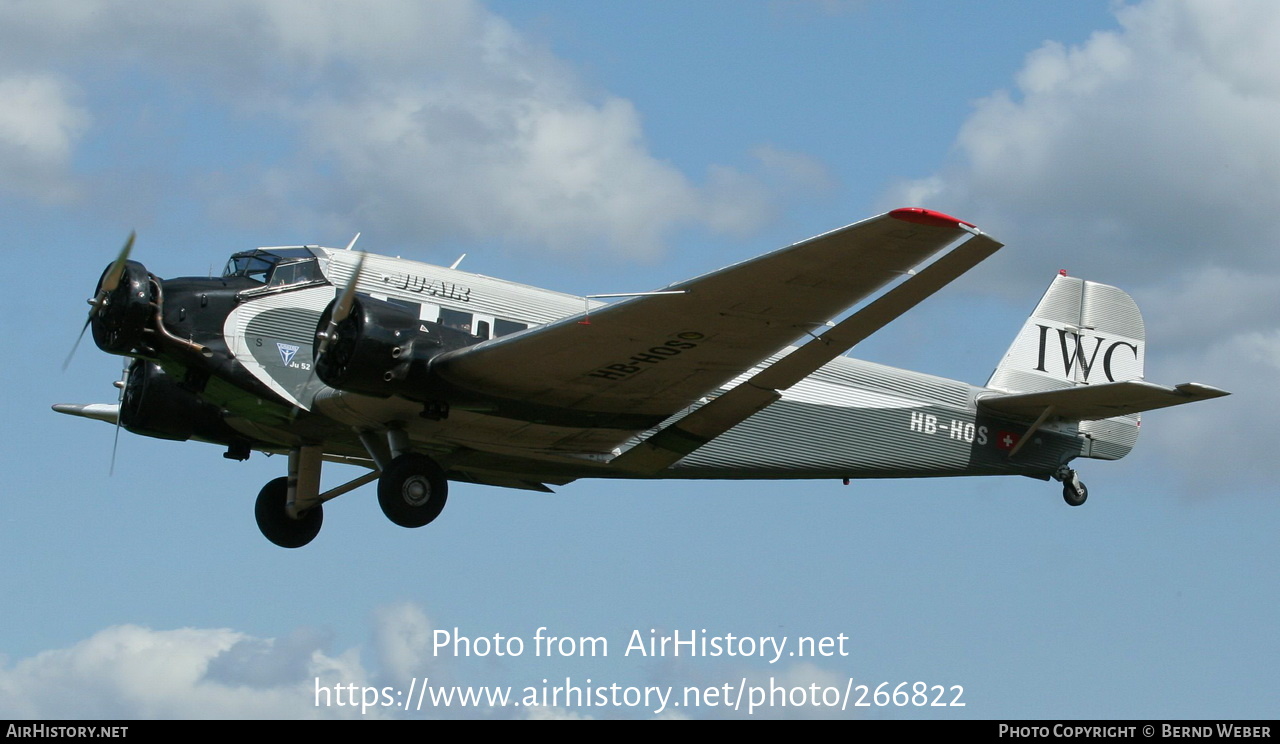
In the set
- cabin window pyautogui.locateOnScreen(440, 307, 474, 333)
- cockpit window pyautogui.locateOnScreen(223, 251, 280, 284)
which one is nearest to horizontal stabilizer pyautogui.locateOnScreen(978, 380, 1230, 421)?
cabin window pyautogui.locateOnScreen(440, 307, 474, 333)

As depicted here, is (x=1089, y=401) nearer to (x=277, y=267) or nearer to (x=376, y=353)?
(x=376, y=353)

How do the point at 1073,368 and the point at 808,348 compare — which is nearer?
the point at 808,348

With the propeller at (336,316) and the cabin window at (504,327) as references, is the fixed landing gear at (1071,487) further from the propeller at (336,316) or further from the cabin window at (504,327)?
the propeller at (336,316)

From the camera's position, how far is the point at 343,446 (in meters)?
16.4

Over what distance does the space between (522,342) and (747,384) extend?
270 centimetres

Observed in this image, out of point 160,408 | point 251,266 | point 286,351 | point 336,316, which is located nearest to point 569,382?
point 336,316

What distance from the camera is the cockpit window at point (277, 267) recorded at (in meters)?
15.3

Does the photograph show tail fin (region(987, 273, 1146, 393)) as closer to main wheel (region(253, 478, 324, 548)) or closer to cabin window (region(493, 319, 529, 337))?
cabin window (region(493, 319, 529, 337))

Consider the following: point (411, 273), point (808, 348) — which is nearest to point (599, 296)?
point (808, 348)

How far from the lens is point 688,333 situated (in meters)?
13.1

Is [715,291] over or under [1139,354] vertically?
under

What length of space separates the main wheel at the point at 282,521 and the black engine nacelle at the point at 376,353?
3435 millimetres

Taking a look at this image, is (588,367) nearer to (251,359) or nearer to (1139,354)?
(251,359)

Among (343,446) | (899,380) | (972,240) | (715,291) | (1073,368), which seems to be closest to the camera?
(972,240)
